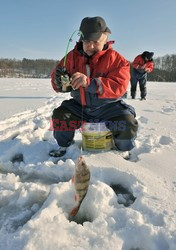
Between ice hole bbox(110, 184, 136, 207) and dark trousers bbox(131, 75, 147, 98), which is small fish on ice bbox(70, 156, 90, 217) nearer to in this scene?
ice hole bbox(110, 184, 136, 207)

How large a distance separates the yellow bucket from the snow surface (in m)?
0.13

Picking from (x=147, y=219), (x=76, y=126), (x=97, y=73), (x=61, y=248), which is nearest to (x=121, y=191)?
(x=147, y=219)

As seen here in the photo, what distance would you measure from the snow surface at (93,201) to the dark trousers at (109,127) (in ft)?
0.51

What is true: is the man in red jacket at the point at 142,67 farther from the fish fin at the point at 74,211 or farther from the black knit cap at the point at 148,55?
the fish fin at the point at 74,211

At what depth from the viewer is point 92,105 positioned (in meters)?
2.78

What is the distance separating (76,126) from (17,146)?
691mm

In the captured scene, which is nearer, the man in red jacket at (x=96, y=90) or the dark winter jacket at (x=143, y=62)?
the man in red jacket at (x=96, y=90)

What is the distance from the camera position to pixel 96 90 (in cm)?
251

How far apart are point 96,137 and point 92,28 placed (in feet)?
3.60

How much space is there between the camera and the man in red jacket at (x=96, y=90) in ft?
8.37

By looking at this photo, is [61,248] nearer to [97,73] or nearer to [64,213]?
[64,213]

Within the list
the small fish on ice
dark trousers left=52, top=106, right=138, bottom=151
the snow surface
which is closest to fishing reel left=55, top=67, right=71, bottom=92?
dark trousers left=52, top=106, right=138, bottom=151

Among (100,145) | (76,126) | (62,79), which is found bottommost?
(100,145)

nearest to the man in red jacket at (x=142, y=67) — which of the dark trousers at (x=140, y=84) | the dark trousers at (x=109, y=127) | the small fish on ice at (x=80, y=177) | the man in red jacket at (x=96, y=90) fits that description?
the dark trousers at (x=140, y=84)
